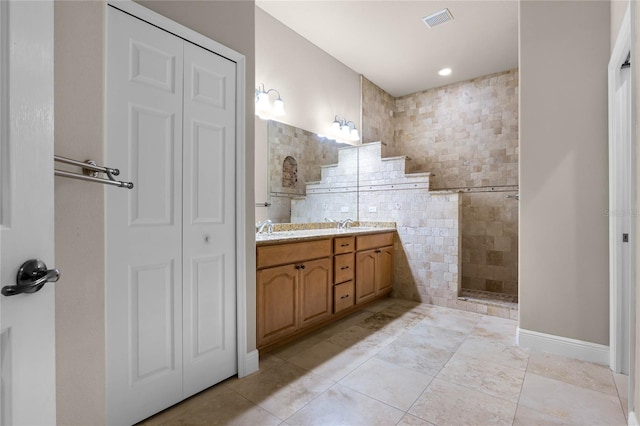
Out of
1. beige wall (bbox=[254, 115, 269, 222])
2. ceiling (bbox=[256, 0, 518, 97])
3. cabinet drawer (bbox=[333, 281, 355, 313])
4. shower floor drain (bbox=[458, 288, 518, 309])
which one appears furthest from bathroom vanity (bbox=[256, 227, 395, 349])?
ceiling (bbox=[256, 0, 518, 97])

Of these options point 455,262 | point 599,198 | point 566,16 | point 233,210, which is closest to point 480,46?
point 566,16

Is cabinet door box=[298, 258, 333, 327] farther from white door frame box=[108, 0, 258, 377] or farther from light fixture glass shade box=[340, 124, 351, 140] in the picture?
light fixture glass shade box=[340, 124, 351, 140]

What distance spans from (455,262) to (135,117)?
10.5ft

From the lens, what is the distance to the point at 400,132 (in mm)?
4773

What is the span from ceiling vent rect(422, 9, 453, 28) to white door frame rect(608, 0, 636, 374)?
4.56 feet

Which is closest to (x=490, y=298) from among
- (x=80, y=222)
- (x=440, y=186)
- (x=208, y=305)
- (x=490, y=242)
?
(x=490, y=242)

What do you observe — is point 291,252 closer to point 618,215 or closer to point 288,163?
point 288,163

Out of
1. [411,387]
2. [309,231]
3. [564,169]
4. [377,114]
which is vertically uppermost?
[377,114]

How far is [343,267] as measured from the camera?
2.92 metres

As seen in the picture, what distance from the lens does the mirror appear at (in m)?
3.03

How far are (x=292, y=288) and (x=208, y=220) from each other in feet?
3.07

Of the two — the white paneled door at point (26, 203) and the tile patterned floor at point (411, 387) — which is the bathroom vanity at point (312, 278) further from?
the white paneled door at point (26, 203)

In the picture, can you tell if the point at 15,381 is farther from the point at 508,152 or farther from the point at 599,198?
the point at 508,152

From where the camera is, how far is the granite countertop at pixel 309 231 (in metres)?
2.30
